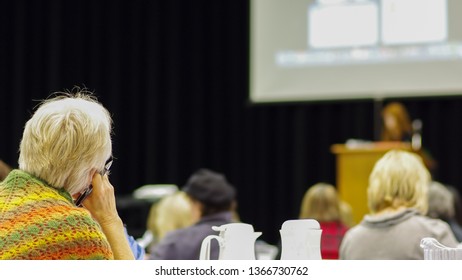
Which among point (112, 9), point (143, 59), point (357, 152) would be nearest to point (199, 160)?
point (143, 59)

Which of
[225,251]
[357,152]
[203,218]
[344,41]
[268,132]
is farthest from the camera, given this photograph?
[268,132]

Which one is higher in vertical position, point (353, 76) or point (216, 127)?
point (353, 76)

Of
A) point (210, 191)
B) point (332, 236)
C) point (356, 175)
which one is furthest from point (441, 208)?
point (356, 175)

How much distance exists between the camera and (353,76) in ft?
20.5

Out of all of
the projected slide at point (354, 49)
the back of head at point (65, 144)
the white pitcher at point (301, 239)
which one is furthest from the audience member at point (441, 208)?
the projected slide at point (354, 49)

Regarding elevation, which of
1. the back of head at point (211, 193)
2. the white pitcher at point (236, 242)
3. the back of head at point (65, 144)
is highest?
the back of head at point (65, 144)

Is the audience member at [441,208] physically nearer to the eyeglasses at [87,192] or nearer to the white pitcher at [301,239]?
the white pitcher at [301,239]

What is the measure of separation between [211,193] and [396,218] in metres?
0.85

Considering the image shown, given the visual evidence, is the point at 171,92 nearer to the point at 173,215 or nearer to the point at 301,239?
the point at 173,215

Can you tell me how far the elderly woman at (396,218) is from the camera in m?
2.43

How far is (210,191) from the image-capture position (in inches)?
121

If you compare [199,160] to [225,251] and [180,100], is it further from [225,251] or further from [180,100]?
[225,251]

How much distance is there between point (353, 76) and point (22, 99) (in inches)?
136

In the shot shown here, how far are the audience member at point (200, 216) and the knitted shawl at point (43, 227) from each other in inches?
50.5
